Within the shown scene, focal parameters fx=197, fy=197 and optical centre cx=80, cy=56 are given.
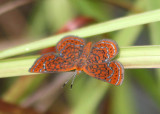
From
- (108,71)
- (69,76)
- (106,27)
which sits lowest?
(69,76)

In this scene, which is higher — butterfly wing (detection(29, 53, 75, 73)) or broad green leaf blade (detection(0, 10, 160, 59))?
broad green leaf blade (detection(0, 10, 160, 59))

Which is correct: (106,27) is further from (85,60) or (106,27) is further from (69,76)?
(69,76)

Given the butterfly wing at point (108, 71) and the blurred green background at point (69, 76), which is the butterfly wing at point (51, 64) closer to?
the butterfly wing at point (108, 71)

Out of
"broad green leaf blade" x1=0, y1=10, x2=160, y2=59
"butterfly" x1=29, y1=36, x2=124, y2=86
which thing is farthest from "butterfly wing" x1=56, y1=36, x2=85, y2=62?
"broad green leaf blade" x1=0, y1=10, x2=160, y2=59

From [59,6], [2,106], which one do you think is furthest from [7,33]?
[2,106]

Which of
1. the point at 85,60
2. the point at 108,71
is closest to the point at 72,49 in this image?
the point at 85,60

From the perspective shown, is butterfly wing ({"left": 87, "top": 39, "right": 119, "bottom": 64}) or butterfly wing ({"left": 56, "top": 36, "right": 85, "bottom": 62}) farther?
butterfly wing ({"left": 56, "top": 36, "right": 85, "bottom": 62})

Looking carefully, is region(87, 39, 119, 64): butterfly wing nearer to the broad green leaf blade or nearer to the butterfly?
the butterfly
